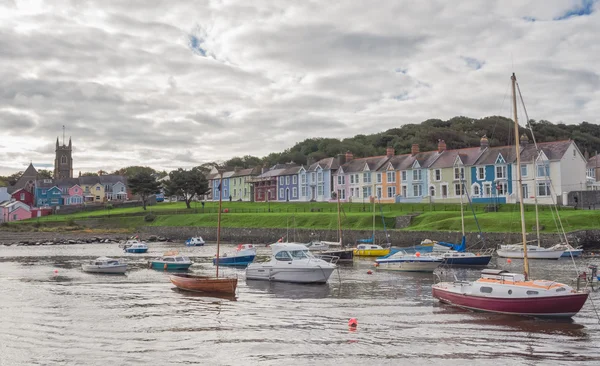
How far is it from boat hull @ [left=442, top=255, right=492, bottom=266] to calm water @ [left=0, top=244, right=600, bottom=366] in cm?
871

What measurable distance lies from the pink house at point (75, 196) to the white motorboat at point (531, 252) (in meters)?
121

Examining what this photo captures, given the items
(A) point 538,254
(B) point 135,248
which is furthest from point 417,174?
(B) point 135,248

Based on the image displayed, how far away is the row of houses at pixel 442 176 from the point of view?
244ft

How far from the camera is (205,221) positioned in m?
96.9

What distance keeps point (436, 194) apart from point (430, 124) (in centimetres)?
10588

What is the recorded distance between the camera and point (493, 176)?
3172 inches

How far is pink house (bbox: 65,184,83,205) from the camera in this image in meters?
144

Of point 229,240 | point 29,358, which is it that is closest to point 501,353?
point 29,358

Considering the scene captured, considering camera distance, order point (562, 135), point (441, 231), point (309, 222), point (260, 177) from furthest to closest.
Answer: point (562, 135), point (260, 177), point (309, 222), point (441, 231)

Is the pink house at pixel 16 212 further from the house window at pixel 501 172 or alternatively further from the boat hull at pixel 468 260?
the boat hull at pixel 468 260

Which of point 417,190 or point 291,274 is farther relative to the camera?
point 417,190

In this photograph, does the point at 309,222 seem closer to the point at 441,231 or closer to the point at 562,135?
the point at 441,231

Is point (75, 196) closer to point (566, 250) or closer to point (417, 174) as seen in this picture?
point (417, 174)

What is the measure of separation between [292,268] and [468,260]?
55.1ft
